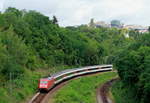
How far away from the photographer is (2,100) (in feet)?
102

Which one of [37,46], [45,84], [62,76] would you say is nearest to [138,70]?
[45,84]

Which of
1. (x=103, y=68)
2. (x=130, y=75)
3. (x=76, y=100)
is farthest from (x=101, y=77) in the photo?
(x=76, y=100)

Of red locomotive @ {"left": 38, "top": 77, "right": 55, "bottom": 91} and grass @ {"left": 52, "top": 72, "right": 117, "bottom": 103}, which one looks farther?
red locomotive @ {"left": 38, "top": 77, "right": 55, "bottom": 91}

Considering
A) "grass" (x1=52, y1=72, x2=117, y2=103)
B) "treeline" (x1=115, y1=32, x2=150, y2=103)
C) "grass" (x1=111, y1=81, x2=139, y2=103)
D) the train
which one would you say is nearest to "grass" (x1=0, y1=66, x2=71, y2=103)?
the train

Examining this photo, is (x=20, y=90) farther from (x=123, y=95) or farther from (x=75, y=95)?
(x=123, y=95)

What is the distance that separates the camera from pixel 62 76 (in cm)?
5209

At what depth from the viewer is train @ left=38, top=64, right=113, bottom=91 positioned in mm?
40844

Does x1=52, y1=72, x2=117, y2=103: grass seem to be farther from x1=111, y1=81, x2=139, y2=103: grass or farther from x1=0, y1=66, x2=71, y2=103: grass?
x1=0, y1=66, x2=71, y2=103: grass

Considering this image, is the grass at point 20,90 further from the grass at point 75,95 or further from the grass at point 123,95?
the grass at point 123,95

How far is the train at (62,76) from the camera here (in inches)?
1608

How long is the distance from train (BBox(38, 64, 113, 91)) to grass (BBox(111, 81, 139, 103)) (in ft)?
37.2

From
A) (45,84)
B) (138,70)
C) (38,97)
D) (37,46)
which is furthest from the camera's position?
(37,46)

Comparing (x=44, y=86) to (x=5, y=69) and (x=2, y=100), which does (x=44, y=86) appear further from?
(x=2, y=100)

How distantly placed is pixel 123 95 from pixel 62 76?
46.7ft
